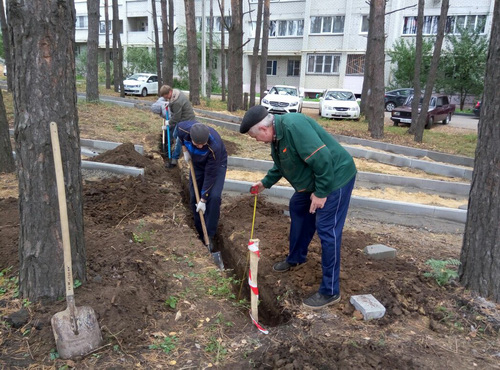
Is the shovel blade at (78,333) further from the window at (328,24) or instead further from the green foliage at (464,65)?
the window at (328,24)

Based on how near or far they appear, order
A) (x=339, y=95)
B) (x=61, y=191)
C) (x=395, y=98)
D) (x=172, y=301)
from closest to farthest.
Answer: (x=61, y=191) < (x=172, y=301) < (x=339, y=95) < (x=395, y=98)

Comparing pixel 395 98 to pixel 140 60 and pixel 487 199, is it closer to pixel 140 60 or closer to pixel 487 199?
pixel 140 60

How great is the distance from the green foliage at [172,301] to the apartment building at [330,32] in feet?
91.0

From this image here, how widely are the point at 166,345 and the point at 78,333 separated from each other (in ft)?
2.03

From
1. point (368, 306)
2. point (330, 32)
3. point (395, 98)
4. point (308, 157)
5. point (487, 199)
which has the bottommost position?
point (368, 306)

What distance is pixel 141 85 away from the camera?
24625 mm

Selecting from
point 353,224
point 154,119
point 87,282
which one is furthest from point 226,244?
point 154,119

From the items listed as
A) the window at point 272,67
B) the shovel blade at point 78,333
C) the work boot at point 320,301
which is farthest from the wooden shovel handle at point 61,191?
the window at point 272,67

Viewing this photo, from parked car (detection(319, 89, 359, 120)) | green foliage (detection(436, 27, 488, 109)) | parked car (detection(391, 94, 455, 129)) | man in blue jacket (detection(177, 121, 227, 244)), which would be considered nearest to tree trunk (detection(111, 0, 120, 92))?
parked car (detection(319, 89, 359, 120))

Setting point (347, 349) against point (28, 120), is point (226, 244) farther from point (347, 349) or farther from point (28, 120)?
point (28, 120)

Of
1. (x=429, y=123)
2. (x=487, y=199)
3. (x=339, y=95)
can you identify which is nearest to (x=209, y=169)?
(x=487, y=199)

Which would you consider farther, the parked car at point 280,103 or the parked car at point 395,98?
the parked car at point 395,98

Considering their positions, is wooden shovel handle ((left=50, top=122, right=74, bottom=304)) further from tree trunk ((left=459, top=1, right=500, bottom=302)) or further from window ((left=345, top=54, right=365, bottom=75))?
window ((left=345, top=54, right=365, bottom=75))

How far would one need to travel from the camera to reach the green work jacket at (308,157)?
314cm
